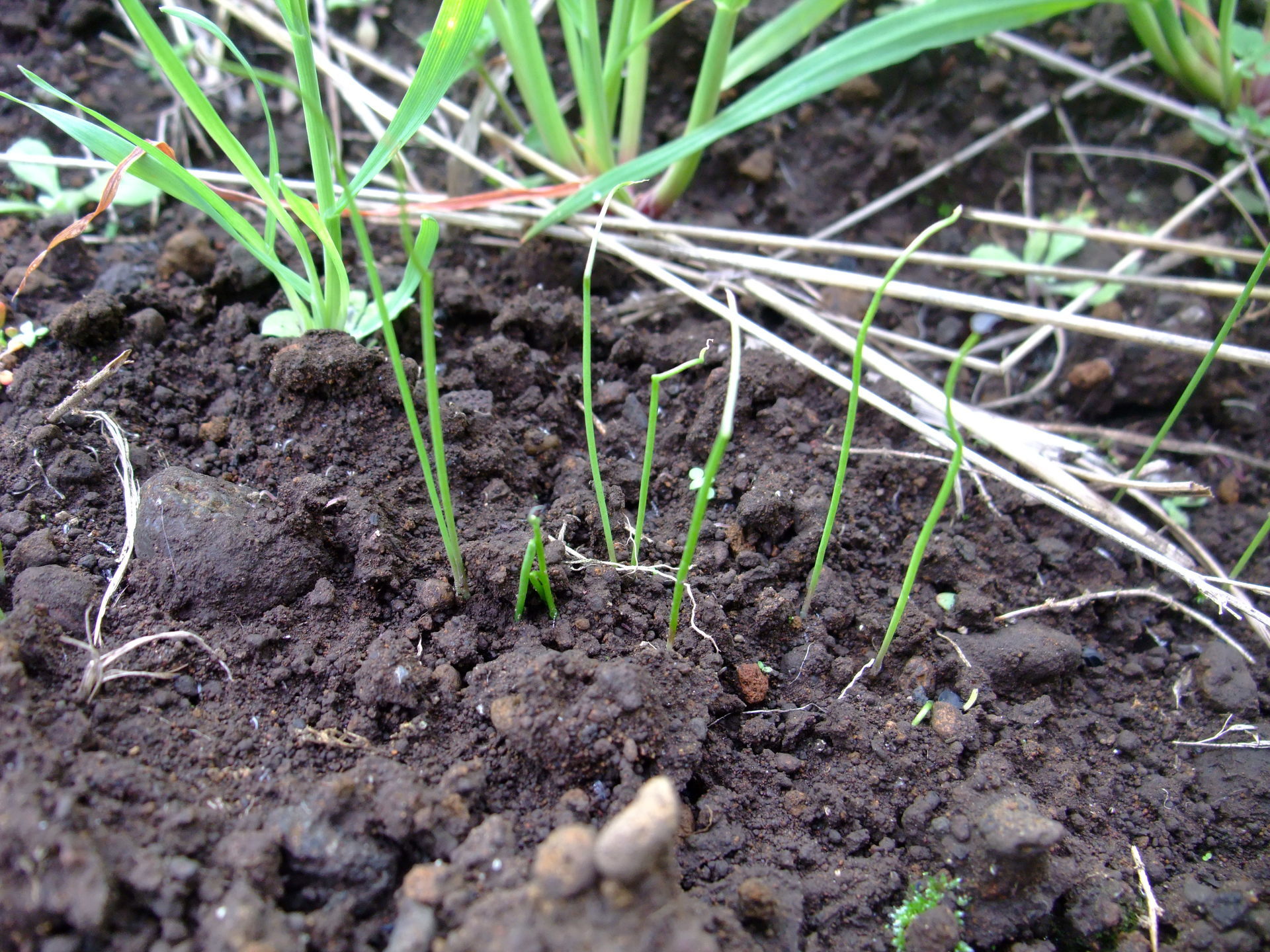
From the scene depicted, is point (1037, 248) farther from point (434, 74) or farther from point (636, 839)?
point (636, 839)

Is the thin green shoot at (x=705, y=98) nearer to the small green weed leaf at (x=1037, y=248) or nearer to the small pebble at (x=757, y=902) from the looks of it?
the small green weed leaf at (x=1037, y=248)

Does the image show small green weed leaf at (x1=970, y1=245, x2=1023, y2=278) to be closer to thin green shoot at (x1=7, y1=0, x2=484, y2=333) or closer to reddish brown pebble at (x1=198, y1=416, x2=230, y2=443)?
thin green shoot at (x1=7, y1=0, x2=484, y2=333)

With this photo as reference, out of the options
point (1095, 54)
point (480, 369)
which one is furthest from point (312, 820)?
point (1095, 54)

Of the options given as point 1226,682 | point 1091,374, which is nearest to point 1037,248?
point 1091,374

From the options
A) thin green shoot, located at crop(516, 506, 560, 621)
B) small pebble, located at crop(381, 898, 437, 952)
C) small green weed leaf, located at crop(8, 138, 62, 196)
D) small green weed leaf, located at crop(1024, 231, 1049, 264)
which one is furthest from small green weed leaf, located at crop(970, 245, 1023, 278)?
small green weed leaf, located at crop(8, 138, 62, 196)

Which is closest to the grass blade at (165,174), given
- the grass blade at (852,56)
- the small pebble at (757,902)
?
the grass blade at (852,56)

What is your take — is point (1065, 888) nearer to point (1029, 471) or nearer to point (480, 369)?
point (1029, 471)
